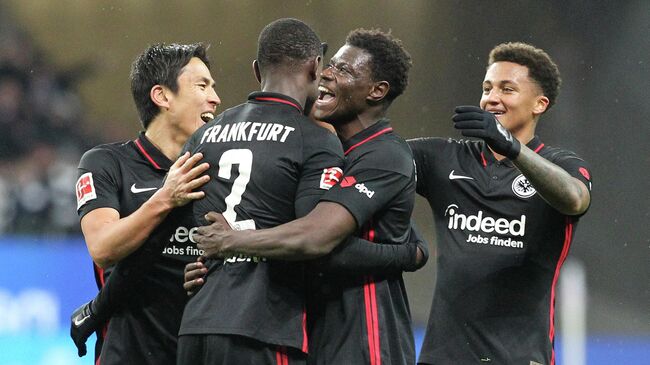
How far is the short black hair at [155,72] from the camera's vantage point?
3.94 m

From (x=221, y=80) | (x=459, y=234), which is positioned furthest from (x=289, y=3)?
(x=459, y=234)

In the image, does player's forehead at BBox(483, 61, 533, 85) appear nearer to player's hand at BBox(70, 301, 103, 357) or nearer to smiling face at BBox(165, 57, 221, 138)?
smiling face at BBox(165, 57, 221, 138)

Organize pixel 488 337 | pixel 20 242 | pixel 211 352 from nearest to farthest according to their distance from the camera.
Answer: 1. pixel 211 352
2. pixel 488 337
3. pixel 20 242

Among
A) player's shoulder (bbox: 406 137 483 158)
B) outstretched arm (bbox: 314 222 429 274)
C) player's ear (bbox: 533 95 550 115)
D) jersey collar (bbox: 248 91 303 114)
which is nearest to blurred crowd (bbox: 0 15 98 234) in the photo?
player's shoulder (bbox: 406 137 483 158)

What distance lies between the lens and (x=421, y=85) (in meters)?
7.92

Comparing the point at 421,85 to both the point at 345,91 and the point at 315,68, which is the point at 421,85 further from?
the point at 315,68

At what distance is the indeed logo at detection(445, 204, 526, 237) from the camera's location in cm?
364

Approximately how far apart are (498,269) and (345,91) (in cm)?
89

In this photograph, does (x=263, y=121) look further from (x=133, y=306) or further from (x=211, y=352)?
(x=133, y=306)

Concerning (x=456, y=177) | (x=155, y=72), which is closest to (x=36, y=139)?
(x=155, y=72)

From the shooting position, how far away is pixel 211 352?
2883mm

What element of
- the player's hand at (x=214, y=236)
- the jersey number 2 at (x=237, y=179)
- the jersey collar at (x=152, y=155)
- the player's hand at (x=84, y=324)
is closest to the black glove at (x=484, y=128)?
the jersey number 2 at (x=237, y=179)

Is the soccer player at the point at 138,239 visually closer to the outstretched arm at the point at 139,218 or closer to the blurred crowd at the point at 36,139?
the outstretched arm at the point at 139,218

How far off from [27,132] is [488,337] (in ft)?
16.9
